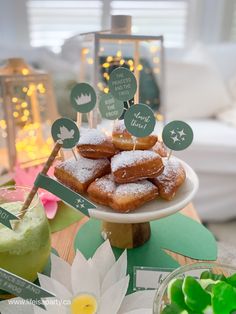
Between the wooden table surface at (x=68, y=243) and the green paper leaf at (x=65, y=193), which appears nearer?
the green paper leaf at (x=65, y=193)

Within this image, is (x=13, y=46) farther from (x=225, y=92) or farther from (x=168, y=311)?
(x=168, y=311)

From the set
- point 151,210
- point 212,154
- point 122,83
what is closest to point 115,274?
point 151,210

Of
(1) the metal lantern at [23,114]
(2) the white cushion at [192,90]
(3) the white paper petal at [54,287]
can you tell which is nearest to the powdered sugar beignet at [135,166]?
(3) the white paper petal at [54,287]

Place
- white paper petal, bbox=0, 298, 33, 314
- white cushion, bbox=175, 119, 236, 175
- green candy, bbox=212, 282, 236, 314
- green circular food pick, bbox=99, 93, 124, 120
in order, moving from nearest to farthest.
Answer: green candy, bbox=212, 282, 236, 314 → white paper petal, bbox=0, 298, 33, 314 → green circular food pick, bbox=99, 93, 124, 120 → white cushion, bbox=175, 119, 236, 175

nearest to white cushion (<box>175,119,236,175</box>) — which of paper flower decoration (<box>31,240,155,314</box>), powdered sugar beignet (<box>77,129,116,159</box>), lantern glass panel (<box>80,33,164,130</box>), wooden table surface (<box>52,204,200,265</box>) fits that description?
lantern glass panel (<box>80,33,164,130</box>)

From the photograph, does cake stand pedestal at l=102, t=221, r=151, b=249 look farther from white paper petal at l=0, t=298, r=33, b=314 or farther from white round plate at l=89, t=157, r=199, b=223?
white paper petal at l=0, t=298, r=33, b=314

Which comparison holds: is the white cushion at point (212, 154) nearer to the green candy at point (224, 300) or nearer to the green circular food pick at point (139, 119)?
the green circular food pick at point (139, 119)

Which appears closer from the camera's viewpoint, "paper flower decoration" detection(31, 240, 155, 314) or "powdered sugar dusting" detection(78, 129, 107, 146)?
"paper flower decoration" detection(31, 240, 155, 314)
